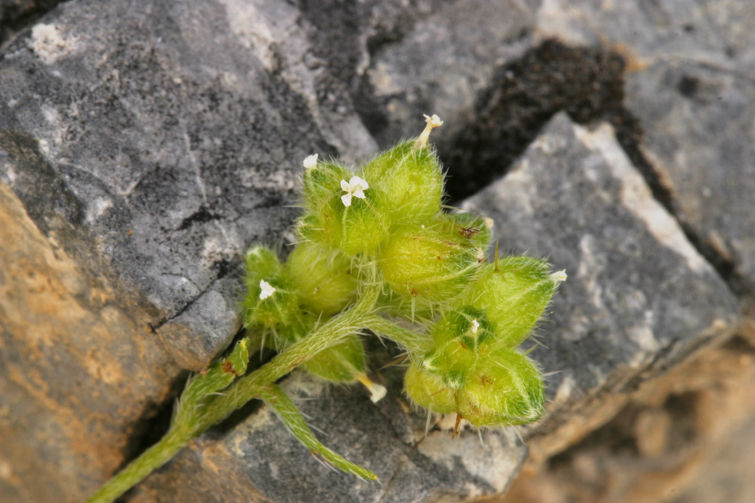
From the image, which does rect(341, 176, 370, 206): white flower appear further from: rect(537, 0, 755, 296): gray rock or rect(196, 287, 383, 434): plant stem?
rect(537, 0, 755, 296): gray rock

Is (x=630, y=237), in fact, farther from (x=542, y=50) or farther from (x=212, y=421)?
(x=212, y=421)

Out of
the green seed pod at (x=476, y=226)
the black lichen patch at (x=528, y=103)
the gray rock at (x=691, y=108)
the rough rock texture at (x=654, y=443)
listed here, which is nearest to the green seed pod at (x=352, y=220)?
the green seed pod at (x=476, y=226)

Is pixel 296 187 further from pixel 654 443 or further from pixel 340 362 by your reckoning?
pixel 654 443

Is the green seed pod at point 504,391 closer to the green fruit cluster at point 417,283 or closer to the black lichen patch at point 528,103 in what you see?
the green fruit cluster at point 417,283

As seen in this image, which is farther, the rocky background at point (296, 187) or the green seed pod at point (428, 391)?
the rocky background at point (296, 187)

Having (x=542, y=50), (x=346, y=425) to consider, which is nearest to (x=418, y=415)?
(x=346, y=425)

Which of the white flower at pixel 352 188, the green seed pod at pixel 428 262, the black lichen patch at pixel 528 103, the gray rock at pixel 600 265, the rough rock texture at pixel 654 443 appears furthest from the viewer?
the rough rock texture at pixel 654 443

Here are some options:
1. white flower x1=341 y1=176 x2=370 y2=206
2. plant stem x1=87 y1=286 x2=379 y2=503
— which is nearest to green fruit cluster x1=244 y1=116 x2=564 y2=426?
Result: white flower x1=341 y1=176 x2=370 y2=206
